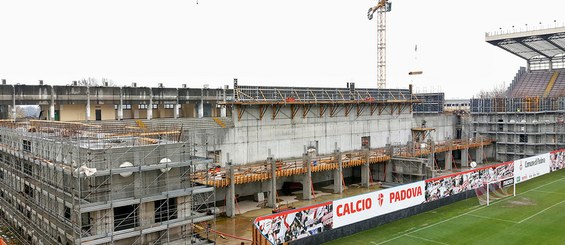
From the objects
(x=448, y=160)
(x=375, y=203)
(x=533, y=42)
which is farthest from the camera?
(x=533, y=42)

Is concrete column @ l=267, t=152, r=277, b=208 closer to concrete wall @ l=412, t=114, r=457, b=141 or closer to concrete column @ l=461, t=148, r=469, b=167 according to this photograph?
concrete wall @ l=412, t=114, r=457, b=141

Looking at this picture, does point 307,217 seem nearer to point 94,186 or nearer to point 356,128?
point 94,186

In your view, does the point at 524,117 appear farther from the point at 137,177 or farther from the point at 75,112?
the point at 75,112

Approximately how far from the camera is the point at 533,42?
241 feet

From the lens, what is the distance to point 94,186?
815 inches

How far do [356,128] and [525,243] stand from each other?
26849mm

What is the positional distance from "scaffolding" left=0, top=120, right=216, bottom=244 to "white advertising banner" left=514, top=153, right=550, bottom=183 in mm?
30381

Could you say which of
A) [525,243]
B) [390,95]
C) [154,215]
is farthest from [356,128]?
[154,215]

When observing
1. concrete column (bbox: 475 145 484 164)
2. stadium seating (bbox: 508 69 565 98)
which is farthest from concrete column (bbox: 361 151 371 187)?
stadium seating (bbox: 508 69 565 98)

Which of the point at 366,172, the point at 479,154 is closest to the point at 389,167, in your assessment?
the point at 366,172

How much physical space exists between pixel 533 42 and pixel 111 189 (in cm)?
7163

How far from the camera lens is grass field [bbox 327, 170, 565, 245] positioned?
28266 millimetres

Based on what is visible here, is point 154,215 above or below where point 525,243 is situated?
above

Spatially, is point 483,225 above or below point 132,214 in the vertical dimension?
below
